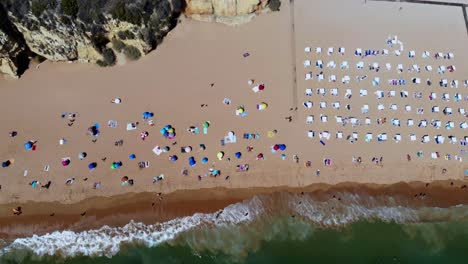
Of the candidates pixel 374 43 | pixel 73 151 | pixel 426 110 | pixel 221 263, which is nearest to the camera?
pixel 221 263

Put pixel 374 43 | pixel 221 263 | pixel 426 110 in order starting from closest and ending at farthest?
1. pixel 221 263
2. pixel 426 110
3. pixel 374 43

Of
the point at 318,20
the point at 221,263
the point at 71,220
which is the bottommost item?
the point at 221,263

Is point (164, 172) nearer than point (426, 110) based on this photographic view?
Yes

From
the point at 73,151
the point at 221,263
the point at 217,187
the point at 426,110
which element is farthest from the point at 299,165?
the point at 73,151

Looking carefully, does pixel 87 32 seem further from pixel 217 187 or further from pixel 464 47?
pixel 464 47

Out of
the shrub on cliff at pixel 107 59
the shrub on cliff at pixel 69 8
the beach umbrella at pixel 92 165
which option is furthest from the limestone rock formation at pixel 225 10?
the beach umbrella at pixel 92 165

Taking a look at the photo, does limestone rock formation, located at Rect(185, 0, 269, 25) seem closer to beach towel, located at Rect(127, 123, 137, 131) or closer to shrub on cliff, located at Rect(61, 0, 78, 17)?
shrub on cliff, located at Rect(61, 0, 78, 17)

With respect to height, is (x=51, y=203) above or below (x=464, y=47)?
below

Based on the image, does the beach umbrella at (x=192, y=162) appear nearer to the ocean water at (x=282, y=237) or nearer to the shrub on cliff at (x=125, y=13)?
the ocean water at (x=282, y=237)

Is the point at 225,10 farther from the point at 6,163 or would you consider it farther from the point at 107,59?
the point at 6,163
